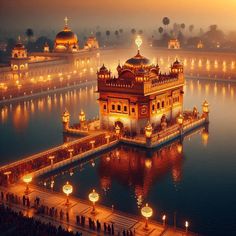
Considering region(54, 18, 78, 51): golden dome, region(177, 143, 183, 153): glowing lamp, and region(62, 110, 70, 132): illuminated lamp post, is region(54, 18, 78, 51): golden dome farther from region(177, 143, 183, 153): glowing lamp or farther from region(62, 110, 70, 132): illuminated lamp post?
region(177, 143, 183, 153): glowing lamp

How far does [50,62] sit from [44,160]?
53703 millimetres

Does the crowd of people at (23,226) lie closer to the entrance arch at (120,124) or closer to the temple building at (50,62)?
the entrance arch at (120,124)

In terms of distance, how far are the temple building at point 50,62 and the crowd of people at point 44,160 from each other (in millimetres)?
37048

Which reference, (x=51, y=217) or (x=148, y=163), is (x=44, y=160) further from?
(x=51, y=217)

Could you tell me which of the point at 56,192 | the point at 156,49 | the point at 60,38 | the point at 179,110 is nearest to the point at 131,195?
the point at 56,192

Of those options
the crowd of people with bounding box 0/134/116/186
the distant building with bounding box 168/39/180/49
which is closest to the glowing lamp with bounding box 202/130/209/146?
the crowd of people with bounding box 0/134/116/186

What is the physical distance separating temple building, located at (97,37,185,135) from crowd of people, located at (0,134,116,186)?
3.83 meters

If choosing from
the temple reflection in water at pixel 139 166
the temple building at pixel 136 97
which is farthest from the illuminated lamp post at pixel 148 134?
the temple building at pixel 136 97

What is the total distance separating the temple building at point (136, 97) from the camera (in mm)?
53562

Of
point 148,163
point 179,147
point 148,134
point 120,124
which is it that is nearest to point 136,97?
point 120,124

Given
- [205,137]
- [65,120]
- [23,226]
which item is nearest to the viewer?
[23,226]

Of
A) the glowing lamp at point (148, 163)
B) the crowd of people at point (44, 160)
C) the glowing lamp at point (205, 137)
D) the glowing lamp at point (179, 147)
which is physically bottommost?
the glowing lamp at point (148, 163)

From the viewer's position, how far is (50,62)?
309 feet

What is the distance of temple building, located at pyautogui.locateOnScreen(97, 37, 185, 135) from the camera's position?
53562mm
